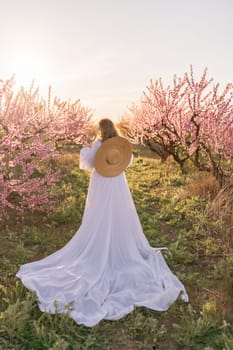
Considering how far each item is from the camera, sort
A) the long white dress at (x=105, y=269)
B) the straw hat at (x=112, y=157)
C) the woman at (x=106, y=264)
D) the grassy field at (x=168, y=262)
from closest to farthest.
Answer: the grassy field at (x=168, y=262) → the long white dress at (x=105, y=269) → the woman at (x=106, y=264) → the straw hat at (x=112, y=157)

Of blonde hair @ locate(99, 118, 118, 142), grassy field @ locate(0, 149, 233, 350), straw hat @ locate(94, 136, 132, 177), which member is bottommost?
grassy field @ locate(0, 149, 233, 350)

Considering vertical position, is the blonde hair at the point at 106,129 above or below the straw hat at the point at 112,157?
above

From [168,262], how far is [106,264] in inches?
52.5

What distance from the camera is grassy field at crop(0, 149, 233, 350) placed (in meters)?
4.68

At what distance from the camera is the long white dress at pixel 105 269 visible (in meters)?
Answer: 5.30

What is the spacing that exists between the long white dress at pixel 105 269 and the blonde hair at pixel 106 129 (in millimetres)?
143

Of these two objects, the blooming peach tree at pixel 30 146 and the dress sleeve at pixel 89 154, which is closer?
the dress sleeve at pixel 89 154

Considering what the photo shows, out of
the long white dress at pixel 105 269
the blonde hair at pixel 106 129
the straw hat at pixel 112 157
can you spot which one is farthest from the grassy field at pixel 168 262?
the blonde hair at pixel 106 129

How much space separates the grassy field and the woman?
0.20 m

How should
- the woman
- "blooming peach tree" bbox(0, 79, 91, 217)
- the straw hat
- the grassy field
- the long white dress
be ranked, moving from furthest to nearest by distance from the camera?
"blooming peach tree" bbox(0, 79, 91, 217) → the straw hat → the woman → the long white dress → the grassy field

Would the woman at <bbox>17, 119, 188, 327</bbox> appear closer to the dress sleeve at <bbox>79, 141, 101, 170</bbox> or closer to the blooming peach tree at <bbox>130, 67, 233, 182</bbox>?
the dress sleeve at <bbox>79, 141, 101, 170</bbox>

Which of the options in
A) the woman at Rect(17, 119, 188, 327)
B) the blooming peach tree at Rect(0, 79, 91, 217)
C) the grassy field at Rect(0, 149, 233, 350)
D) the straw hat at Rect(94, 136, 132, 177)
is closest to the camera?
the grassy field at Rect(0, 149, 233, 350)

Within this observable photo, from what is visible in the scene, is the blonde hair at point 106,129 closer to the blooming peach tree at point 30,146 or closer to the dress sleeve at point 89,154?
the dress sleeve at point 89,154

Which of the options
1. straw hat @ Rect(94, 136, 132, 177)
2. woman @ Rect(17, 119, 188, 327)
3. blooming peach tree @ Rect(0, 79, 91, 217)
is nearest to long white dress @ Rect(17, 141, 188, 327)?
woman @ Rect(17, 119, 188, 327)
